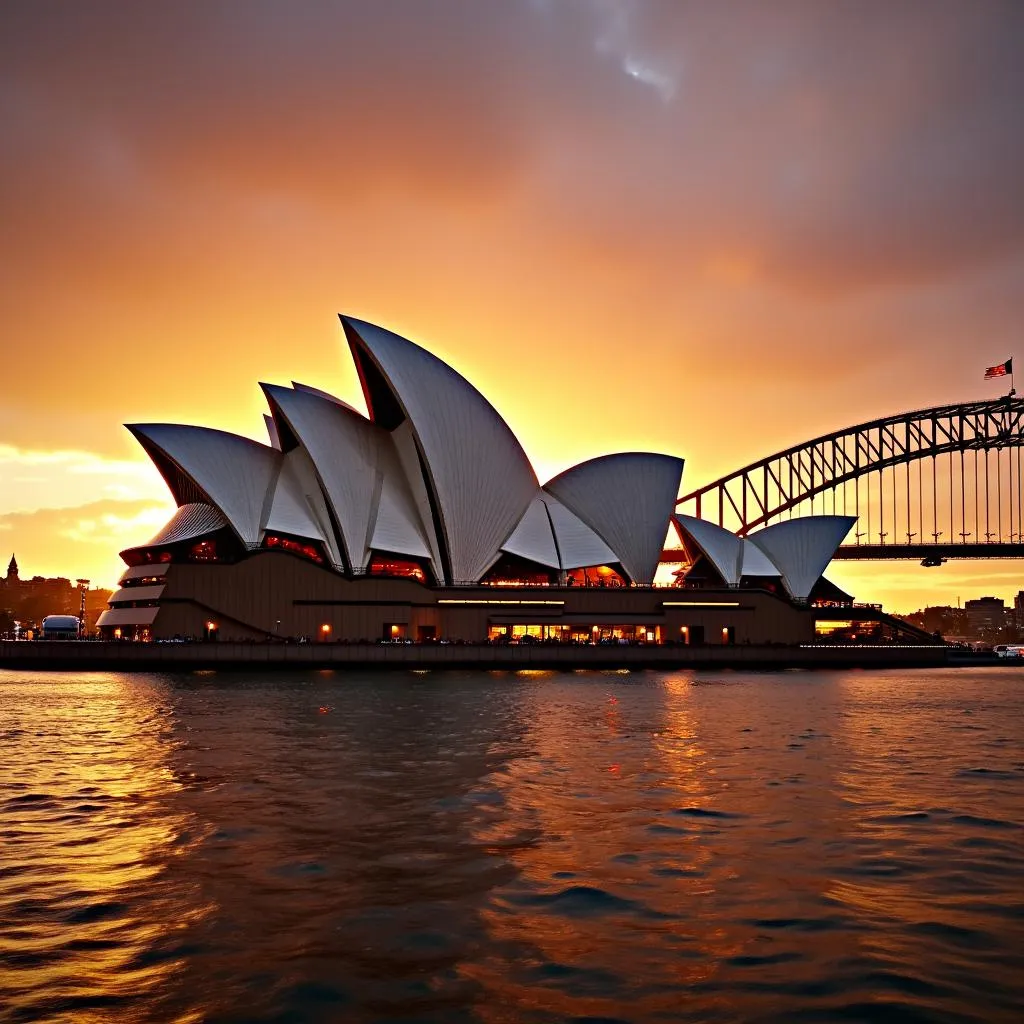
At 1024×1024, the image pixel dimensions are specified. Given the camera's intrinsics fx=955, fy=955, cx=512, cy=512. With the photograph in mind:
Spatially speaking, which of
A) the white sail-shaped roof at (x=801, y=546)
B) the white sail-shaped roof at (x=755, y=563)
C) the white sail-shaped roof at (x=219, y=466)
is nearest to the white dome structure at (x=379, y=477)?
the white sail-shaped roof at (x=219, y=466)

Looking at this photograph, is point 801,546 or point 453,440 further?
point 801,546

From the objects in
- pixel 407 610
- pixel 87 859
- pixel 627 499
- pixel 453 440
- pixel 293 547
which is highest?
pixel 453 440

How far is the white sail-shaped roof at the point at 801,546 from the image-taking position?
3509 inches

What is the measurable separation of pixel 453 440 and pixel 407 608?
1294 cm

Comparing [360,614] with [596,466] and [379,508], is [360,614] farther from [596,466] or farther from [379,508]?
[596,466]

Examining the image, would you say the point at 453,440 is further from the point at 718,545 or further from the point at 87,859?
the point at 87,859

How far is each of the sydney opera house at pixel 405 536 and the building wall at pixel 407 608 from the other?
114mm

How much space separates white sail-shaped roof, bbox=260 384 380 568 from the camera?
227 feet

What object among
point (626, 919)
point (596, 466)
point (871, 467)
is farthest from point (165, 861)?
point (871, 467)

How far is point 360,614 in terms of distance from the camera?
229ft

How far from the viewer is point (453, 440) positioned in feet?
233

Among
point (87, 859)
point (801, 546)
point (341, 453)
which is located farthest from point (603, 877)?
point (801, 546)

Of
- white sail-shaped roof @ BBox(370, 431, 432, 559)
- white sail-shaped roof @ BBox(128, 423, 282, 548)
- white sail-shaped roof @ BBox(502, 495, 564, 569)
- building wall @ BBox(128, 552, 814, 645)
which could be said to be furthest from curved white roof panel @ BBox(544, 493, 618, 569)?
white sail-shaped roof @ BBox(128, 423, 282, 548)

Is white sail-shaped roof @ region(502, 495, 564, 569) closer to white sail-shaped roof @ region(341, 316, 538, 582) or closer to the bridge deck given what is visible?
white sail-shaped roof @ region(341, 316, 538, 582)
